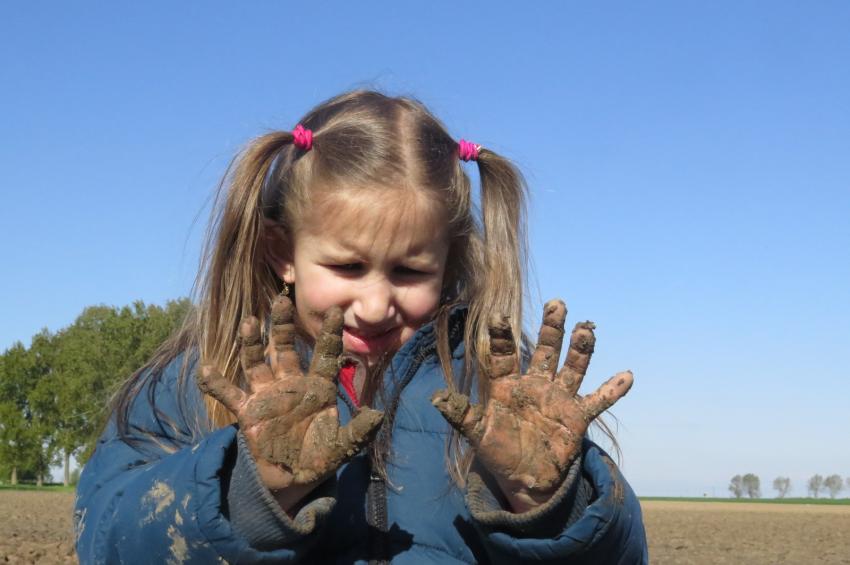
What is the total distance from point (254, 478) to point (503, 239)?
4.72 ft

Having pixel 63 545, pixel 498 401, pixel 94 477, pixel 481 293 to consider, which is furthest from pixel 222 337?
pixel 63 545

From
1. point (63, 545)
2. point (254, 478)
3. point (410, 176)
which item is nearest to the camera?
point (254, 478)

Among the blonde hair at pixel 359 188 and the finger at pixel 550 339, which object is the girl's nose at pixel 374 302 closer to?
the blonde hair at pixel 359 188

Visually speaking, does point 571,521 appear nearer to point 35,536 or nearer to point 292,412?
point 292,412

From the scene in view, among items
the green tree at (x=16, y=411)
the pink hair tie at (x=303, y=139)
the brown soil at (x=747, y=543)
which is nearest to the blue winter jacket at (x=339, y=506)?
the pink hair tie at (x=303, y=139)

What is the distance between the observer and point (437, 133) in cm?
330

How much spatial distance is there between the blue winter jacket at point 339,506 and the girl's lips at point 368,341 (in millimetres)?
101

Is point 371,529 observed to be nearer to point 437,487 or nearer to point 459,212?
point 437,487

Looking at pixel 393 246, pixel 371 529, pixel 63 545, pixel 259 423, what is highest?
pixel 393 246

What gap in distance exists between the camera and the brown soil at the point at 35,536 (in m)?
11.7

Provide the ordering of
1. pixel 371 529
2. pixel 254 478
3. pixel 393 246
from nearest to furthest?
pixel 254 478, pixel 371 529, pixel 393 246

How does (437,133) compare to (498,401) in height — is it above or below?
above

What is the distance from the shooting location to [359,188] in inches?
117

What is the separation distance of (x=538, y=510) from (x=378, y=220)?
102 cm
